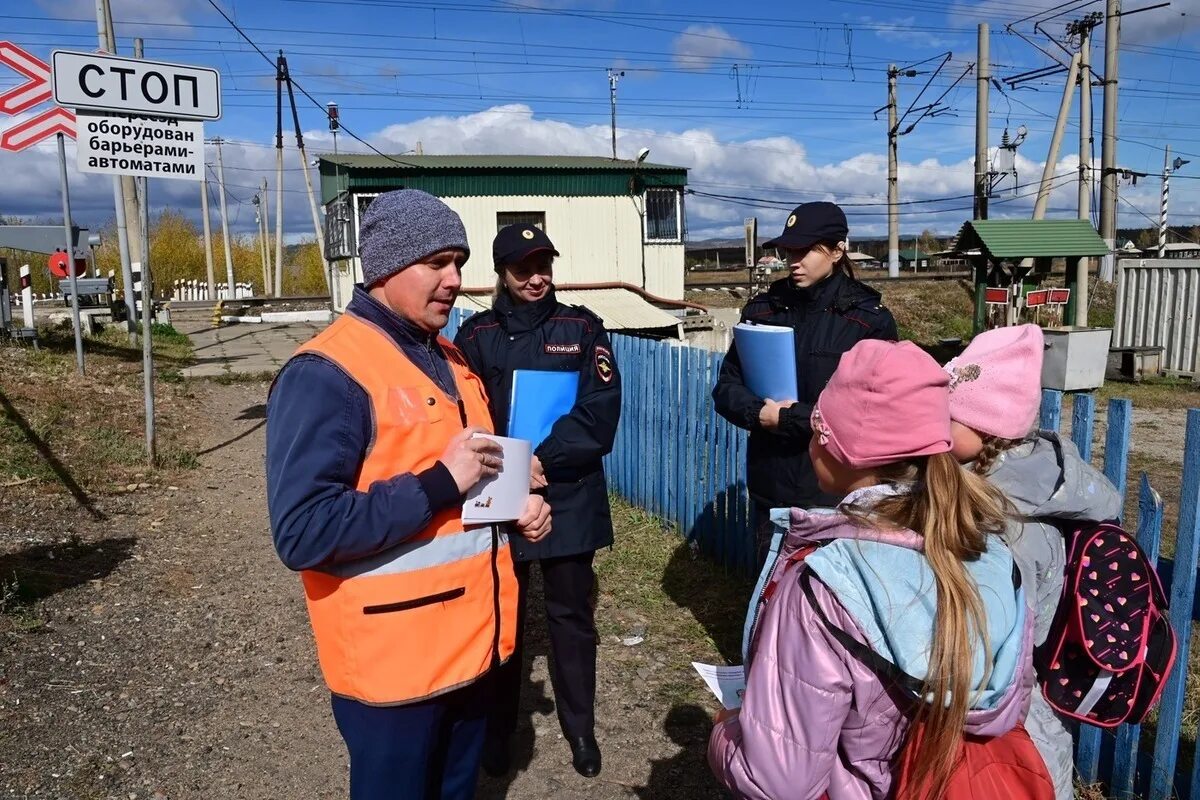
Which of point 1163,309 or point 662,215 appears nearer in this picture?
point 1163,309

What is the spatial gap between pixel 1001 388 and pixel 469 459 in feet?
3.97

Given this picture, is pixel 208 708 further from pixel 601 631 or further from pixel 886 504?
pixel 886 504

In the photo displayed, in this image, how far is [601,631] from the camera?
464 centimetres

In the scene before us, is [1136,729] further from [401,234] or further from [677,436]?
[677,436]

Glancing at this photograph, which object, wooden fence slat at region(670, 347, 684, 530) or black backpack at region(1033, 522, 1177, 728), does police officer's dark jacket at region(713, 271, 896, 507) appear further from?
wooden fence slat at region(670, 347, 684, 530)

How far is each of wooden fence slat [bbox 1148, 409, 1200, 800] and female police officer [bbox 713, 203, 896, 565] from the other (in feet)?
3.62

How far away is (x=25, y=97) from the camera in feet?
31.1

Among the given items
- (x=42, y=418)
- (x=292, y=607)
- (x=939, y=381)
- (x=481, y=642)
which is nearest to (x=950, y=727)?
(x=939, y=381)

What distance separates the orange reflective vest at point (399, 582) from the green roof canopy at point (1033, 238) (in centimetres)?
1360

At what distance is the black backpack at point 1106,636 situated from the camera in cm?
187

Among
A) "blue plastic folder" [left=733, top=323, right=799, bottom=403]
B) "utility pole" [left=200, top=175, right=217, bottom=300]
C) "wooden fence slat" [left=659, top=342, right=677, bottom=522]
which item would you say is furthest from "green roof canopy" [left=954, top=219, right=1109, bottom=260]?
"utility pole" [left=200, top=175, right=217, bottom=300]

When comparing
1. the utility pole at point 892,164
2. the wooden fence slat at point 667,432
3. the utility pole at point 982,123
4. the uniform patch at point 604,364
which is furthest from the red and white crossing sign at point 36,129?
the utility pole at point 892,164

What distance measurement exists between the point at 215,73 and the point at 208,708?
5496mm

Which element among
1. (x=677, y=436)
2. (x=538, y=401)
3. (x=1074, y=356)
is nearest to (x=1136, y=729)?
(x=538, y=401)
